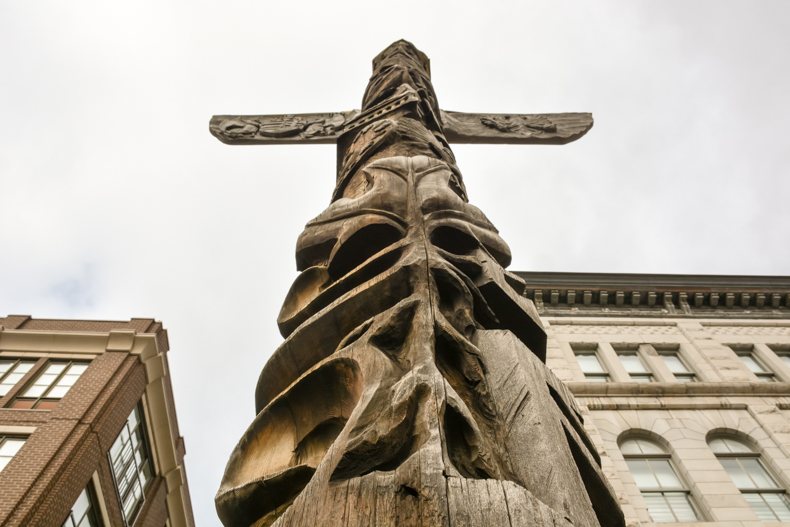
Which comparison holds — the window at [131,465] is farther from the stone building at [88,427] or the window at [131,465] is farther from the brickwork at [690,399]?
the brickwork at [690,399]

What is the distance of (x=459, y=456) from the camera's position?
1601 mm

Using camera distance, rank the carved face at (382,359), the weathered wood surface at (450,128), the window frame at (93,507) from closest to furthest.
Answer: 1. the carved face at (382,359)
2. the weathered wood surface at (450,128)
3. the window frame at (93,507)

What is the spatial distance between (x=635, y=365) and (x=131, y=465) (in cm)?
1541

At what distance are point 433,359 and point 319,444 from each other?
2.01ft

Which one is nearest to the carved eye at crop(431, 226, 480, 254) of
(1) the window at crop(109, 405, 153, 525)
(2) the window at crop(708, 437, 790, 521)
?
(2) the window at crop(708, 437, 790, 521)

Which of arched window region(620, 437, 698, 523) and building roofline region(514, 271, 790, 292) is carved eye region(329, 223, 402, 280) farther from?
building roofline region(514, 271, 790, 292)

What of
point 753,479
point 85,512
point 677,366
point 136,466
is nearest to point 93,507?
point 85,512

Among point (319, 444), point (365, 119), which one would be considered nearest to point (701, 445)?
point (365, 119)

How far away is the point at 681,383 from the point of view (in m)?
14.0

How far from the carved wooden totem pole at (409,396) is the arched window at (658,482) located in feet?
30.4

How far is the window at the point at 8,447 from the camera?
15.5m

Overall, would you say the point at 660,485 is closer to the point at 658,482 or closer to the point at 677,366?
the point at 658,482

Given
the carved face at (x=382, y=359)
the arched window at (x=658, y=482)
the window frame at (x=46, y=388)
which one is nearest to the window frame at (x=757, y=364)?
the arched window at (x=658, y=482)

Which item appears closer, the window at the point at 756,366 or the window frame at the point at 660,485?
the window frame at the point at 660,485
